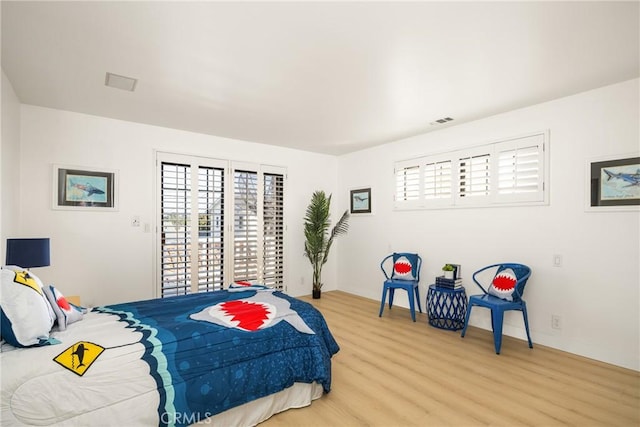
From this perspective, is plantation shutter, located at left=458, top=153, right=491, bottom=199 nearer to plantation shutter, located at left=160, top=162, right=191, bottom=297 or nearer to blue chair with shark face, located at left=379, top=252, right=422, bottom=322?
blue chair with shark face, located at left=379, top=252, right=422, bottom=322

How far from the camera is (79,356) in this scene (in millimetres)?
1685

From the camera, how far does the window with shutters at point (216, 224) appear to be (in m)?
4.20

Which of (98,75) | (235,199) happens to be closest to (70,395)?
(98,75)

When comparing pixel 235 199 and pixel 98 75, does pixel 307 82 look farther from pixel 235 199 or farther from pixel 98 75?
pixel 235 199

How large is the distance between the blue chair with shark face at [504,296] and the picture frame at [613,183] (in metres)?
0.91

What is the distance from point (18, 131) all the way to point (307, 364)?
3.70 m

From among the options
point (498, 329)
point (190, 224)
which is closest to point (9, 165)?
point (190, 224)

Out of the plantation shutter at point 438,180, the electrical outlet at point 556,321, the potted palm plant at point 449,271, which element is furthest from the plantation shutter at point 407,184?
the electrical outlet at point 556,321

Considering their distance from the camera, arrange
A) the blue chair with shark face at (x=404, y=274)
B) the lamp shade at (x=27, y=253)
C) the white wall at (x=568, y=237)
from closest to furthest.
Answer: the lamp shade at (x=27, y=253)
the white wall at (x=568, y=237)
the blue chair with shark face at (x=404, y=274)

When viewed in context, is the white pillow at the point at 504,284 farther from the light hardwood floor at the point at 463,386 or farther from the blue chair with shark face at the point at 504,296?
the light hardwood floor at the point at 463,386

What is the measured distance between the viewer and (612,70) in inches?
104

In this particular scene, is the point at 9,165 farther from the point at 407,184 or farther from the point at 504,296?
the point at 504,296

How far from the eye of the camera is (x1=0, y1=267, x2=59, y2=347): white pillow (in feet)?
5.55

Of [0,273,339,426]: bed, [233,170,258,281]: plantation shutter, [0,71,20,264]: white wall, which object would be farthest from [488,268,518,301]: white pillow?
[0,71,20,264]: white wall
